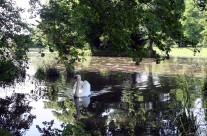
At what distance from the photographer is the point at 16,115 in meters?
13.4

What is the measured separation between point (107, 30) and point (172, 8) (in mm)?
1236

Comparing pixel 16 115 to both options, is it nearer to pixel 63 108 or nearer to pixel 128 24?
pixel 63 108

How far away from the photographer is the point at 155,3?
5.83 meters

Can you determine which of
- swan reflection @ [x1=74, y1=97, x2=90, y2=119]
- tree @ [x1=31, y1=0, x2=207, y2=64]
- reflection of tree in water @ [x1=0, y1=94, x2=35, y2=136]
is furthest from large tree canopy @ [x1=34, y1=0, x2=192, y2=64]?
swan reflection @ [x1=74, y1=97, x2=90, y2=119]

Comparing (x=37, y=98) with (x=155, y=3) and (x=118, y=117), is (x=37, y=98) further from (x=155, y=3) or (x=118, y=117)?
(x=155, y=3)

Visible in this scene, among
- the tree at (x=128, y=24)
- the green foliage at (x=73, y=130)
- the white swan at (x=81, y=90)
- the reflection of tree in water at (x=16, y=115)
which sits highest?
the tree at (x=128, y=24)

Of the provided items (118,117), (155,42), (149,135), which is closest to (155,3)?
(155,42)

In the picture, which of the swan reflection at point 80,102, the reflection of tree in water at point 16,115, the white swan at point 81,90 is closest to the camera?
the reflection of tree in water at point 16,115

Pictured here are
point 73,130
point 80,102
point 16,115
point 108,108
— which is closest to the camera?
point 73,130

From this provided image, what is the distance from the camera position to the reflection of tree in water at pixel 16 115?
37.8 feet

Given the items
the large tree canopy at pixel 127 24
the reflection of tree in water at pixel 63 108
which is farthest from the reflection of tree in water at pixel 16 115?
the large tree canopy at pixel 127 24

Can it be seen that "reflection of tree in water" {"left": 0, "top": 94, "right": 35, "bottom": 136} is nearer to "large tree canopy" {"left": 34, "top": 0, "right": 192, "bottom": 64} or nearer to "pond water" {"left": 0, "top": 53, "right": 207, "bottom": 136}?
"pond water" {"left": 0, "top": 53, "right": 207, "bottom": 136}

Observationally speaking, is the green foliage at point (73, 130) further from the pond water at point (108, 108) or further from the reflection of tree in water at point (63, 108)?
the reflection of tree in water at point (63, 108)

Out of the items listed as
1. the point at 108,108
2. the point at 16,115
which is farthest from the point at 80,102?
the point at 16,115
